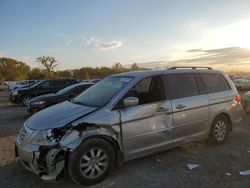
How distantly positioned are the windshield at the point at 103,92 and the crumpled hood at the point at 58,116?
242mm

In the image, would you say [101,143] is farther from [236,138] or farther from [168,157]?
[236,138]

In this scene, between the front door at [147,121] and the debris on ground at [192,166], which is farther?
the debris on ground at [192,166]

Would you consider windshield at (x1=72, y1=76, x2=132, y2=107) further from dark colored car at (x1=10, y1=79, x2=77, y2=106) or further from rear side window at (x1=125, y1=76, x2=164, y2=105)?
dark colored car at (x1=10, y1=79, x2=77, y2=106)

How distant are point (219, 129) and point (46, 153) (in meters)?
4.02

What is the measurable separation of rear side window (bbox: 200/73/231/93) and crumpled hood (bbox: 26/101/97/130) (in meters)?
2.84

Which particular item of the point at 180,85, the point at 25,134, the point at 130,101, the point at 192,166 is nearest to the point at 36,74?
the point at 180,85

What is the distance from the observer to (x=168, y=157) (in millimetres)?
5543

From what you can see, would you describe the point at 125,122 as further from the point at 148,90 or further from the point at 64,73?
the point at 64,73

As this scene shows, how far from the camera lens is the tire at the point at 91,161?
4.20 m

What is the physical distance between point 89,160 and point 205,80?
10.8ft

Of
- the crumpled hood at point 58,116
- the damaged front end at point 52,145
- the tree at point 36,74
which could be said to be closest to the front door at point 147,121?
the damaged front end at point 52,145

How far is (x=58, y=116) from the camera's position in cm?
462

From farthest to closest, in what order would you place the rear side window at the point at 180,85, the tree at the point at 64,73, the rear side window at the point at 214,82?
the tree at the point at 64,73 → the rear side window at the point at 214,82 → the rear side window at the point at 180,85

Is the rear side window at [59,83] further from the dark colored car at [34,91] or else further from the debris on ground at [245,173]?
the debris on ground at [245,173]
